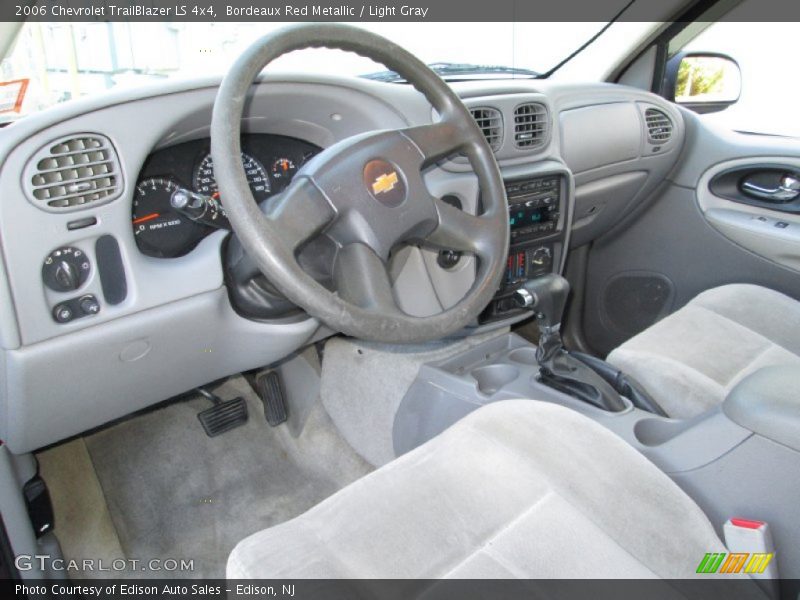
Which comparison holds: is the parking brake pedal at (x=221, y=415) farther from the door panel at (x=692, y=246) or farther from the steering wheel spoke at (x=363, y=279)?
the door panel at (x=692, y=246)

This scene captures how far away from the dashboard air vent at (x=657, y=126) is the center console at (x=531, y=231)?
54cm

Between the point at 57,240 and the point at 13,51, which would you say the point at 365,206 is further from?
the point at 13,51

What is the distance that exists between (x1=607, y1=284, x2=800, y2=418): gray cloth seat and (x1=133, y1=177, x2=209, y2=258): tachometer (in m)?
1.02

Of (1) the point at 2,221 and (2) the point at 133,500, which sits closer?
(1) the point at 2,221

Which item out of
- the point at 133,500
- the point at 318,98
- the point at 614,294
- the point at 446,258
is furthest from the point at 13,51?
the point at 614,294

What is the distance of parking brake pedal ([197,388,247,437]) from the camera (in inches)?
77.6

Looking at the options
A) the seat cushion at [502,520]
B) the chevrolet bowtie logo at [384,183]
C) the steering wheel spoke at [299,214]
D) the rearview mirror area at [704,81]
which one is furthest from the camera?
the rearview mirror area at [704,81]

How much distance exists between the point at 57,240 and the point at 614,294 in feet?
6.55

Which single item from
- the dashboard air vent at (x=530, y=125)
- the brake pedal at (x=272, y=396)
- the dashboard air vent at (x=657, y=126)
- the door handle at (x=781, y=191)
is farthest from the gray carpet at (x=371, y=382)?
the door handle at (x=781, y=191)

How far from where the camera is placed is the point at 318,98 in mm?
1391

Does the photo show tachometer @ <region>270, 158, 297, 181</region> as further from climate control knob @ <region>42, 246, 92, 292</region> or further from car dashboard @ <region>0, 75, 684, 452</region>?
climate control knob @ <region>42, 246, 92, 292</region>

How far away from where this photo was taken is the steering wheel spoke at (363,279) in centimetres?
107

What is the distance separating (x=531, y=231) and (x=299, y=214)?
1.01 metres

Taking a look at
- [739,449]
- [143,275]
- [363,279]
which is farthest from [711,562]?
[143,275]
